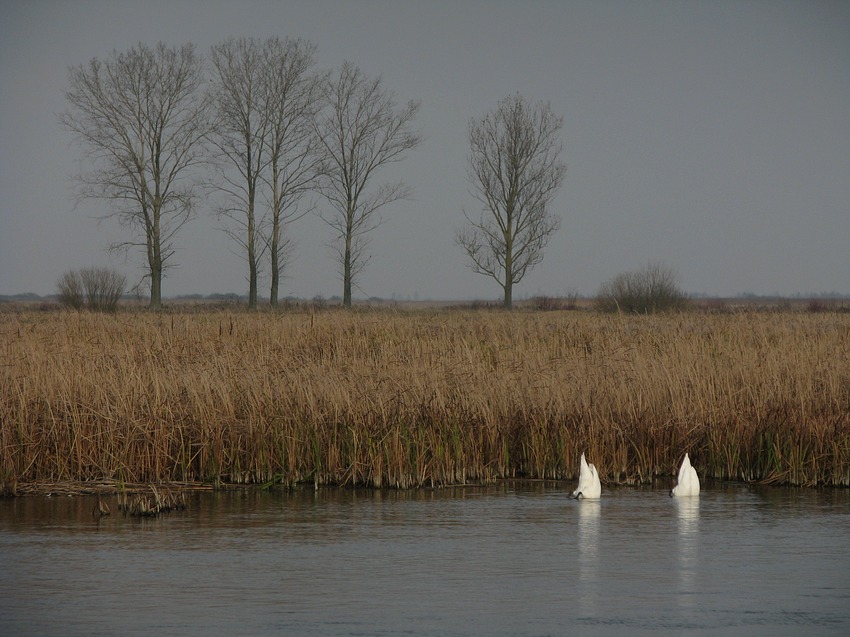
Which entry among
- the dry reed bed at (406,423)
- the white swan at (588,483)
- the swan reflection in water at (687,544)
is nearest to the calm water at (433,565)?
the swan reflection in water at (687,544)

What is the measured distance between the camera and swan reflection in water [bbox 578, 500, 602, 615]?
5613mm

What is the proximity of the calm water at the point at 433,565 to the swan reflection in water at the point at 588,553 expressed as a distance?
2cm

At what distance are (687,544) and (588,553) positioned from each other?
76cm

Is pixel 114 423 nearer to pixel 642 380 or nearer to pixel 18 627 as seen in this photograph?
pixel 18 627

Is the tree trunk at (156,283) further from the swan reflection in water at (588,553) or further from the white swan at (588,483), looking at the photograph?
the swan reflection in water at (588,553)

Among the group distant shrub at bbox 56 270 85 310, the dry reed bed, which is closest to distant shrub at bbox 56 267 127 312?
distant shrub at bbox 56 270 85 310

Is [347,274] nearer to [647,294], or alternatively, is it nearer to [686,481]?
[647,294]

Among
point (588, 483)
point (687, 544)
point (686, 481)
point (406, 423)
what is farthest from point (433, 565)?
point (406, 423)

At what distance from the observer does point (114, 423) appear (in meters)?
9.27

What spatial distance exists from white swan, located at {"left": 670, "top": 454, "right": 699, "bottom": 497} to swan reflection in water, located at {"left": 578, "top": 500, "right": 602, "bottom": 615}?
0.70m

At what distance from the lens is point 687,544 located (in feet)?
22.7

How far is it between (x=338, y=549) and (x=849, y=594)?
3121 mm

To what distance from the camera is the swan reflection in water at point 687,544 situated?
574cm

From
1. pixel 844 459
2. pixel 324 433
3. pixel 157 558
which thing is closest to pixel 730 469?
pixel 844 459
